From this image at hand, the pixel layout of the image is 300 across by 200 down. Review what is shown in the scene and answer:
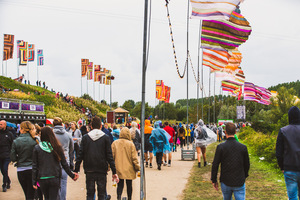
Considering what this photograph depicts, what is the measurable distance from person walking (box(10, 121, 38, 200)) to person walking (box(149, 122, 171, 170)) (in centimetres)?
709

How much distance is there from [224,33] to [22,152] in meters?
8.80

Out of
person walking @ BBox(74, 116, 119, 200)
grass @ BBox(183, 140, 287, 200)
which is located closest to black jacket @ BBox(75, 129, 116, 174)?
person walking @ BBox(74, 116, 119, 200)

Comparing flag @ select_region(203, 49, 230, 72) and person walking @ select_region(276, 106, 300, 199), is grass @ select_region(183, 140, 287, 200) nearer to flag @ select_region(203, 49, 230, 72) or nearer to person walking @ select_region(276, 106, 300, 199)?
person walking @ select_region(276, 106, 300, 199)

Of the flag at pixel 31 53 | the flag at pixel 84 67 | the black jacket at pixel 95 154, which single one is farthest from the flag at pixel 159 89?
the black jacket at pixel 95 154

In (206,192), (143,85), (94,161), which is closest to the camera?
(94,161)

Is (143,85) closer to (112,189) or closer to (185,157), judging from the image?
(112,189)

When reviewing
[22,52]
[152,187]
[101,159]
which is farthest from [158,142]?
[22,52]

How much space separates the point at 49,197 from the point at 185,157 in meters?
12.3

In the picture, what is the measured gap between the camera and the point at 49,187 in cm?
544

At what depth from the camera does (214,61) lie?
16391 mm

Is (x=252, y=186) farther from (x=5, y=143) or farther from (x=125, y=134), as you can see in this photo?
(x=5, y=143)

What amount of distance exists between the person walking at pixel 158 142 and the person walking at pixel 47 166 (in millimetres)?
7944

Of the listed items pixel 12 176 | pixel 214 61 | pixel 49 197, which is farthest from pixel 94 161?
pixel 214 61

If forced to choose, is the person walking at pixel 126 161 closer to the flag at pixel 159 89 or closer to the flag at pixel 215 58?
the flag at pixel 215 58
